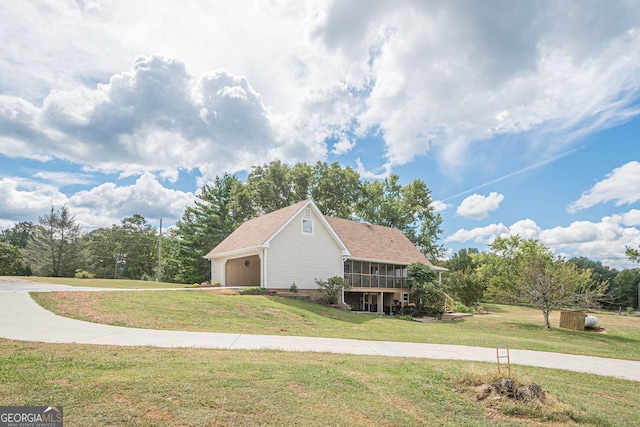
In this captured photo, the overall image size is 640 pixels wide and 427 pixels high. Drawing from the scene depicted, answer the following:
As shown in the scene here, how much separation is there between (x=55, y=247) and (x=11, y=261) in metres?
4.47

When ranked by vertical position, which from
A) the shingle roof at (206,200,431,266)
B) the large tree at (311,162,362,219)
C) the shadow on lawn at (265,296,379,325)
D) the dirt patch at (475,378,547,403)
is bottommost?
the shadow on lawn at (265,296,379,325)

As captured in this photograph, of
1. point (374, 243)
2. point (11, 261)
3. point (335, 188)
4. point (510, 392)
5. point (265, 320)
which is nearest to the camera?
point (510, 392)

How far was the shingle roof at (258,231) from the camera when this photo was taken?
77.6ft

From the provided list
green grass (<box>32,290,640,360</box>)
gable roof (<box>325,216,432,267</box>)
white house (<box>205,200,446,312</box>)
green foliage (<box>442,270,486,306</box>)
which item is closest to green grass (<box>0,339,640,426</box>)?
green grass (<box>32,290,640,360</box>)

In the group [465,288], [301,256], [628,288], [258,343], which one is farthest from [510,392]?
[628,288]

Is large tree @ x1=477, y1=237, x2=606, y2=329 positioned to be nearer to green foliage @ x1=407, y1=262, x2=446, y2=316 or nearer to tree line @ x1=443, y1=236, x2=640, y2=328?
tree line @ x1=443, y1=236, x2=640, y2=328

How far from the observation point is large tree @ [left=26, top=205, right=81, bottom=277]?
4509cm

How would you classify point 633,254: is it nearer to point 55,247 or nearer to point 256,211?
point 256,211

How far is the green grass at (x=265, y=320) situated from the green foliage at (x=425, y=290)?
20.5 feet

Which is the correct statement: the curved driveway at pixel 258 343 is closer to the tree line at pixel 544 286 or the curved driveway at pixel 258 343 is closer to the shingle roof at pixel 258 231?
the tree line at pixel 544 286

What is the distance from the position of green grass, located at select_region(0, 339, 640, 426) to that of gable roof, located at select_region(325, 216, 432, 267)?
19573 mm

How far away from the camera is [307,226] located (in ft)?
82.1

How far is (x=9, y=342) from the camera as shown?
328 inches

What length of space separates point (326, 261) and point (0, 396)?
20.9 m
